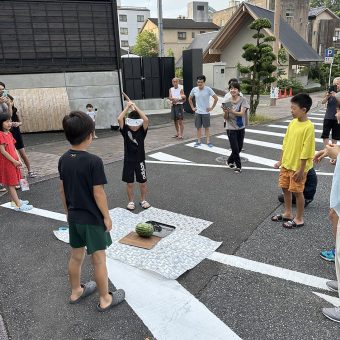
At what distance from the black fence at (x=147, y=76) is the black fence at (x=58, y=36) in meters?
3.37

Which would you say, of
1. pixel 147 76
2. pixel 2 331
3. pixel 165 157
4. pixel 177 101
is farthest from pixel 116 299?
pixel 147 76

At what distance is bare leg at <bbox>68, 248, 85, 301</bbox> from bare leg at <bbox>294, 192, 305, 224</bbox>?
2.87m

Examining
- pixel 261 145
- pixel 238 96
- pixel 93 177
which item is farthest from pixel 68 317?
pixel 261 145

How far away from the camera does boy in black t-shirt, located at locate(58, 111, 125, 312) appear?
275cm

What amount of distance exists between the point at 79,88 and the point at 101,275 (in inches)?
421

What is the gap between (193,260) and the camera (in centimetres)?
382

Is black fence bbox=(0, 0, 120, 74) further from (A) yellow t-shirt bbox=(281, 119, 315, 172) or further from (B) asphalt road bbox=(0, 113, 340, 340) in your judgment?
(A) yellow t-shirt bbox=(281, 119, 315, 172)

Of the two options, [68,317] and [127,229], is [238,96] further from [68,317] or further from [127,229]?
[68,317]

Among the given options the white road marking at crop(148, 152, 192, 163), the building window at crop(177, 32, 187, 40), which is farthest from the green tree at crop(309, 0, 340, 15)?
the white road marking at crop(148, 152, 192, 163)

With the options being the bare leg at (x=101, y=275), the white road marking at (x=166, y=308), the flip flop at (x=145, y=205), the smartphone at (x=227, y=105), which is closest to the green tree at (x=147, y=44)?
the smartphone at (x=227, y=105)

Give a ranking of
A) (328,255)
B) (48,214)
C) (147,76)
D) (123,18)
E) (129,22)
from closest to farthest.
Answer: (328,255)
(48,214)
(147,76)
(123,18)
(129,22)

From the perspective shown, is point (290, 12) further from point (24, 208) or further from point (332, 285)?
point (332, 285)

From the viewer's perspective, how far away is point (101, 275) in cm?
300

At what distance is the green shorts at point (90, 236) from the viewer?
2914 millimetres
